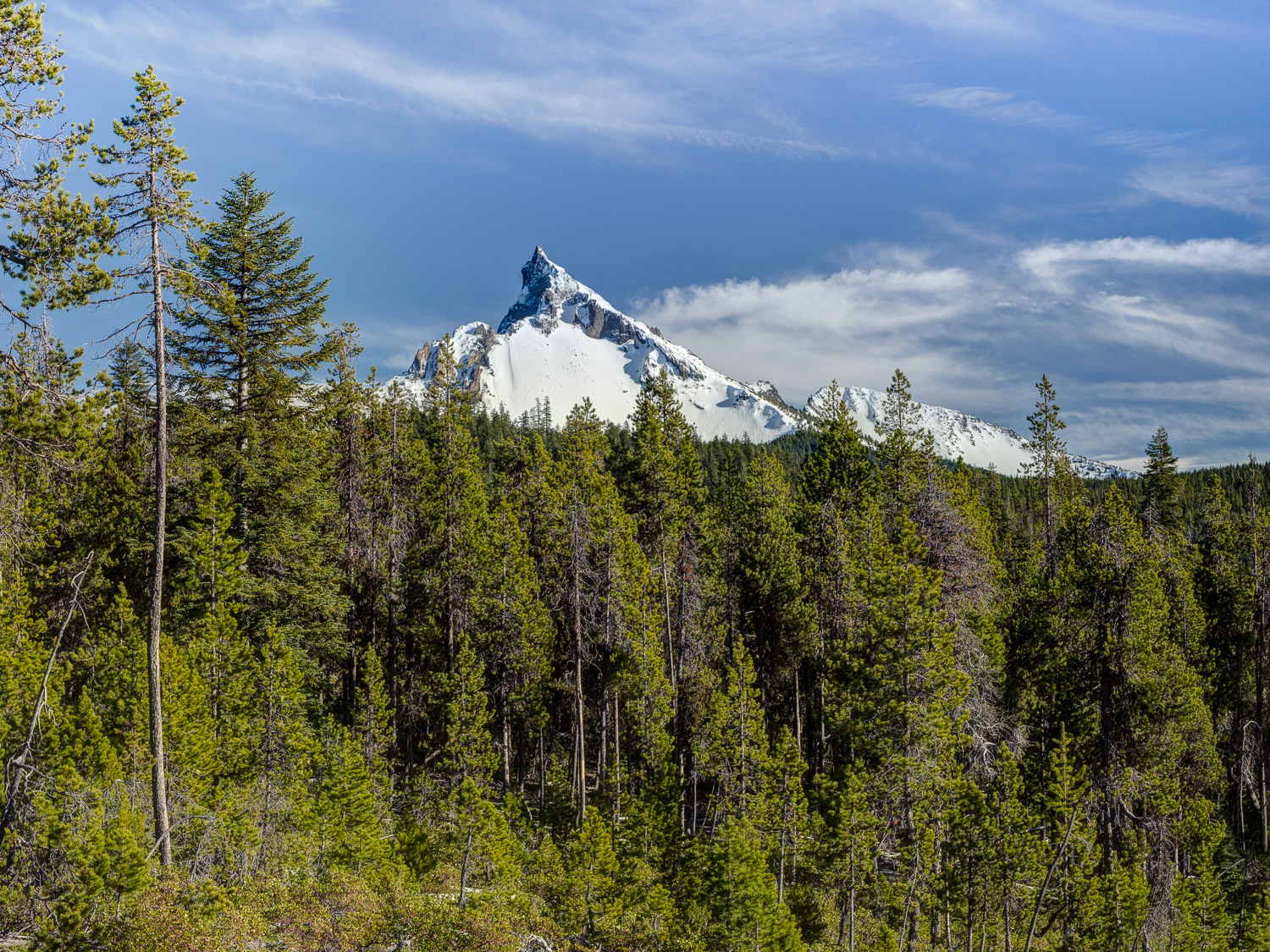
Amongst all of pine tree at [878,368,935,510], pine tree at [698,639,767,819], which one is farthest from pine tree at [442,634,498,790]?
pine tree at [878,368,935,510]

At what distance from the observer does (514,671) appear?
2769cm

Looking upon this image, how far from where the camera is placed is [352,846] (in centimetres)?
1797

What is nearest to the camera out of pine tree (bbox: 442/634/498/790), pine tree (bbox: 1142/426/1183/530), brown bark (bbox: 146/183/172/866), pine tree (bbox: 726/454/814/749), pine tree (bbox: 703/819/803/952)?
brown bark (bbox: 146/183/172/866)

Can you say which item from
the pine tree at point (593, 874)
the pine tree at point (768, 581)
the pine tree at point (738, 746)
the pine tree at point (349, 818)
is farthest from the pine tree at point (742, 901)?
the pine tree at point (768, 581)

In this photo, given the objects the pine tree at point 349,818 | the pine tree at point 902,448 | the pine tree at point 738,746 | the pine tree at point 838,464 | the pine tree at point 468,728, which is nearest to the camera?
the pine tree at point 349,818

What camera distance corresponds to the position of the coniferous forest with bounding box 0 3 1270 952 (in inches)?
438

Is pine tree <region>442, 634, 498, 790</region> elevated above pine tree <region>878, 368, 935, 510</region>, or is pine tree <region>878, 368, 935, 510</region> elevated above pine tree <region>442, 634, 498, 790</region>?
pine tree <region>878, 368, 935, 510</region>

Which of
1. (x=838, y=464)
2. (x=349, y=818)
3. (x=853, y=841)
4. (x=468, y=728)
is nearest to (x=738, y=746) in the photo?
(x=853, y=841)

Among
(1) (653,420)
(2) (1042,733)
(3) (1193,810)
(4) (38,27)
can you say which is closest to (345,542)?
(1) (653,420)

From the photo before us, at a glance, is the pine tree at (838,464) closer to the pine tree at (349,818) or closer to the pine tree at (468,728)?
the pine tree at (468,728)

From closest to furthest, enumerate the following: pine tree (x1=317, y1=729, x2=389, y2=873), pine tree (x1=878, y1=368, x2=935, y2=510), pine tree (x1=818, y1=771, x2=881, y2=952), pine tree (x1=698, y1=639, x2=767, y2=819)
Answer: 1. pine tree (x1=317, y1=729, x2=389, y2=873)
2. pine tree (x1=818, y1=771, x2=881, y2=952)
3. pine tree (x1=698, y1=639, x2=767, y2=819)
4. pine tree (x1=878, y1=368, x2=935, y2=510)

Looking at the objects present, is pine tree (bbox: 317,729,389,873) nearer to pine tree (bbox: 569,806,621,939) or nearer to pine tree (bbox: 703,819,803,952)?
pine tree (bbox: 569,806,621,939)

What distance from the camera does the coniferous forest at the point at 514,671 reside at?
11.1 metres

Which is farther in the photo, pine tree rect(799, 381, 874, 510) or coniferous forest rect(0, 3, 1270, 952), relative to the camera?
pine tree rect(799, 381, 874, 510)
